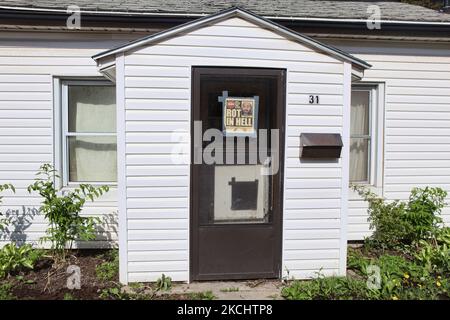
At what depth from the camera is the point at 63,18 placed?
5027 mm

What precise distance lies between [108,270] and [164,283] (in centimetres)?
85

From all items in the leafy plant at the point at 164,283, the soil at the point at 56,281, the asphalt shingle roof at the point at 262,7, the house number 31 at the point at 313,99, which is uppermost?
the asphalt shingle roof at the point at 262,7

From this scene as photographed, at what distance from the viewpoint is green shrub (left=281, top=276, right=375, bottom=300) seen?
3.93m

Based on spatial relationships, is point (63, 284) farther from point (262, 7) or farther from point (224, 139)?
point (262, 7)

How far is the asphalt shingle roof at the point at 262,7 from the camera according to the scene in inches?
204

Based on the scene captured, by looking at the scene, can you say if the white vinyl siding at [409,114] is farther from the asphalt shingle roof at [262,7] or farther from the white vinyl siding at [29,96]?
the white vinyl siding at [29,96]

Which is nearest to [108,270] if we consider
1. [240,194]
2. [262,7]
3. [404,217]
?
[240,194]

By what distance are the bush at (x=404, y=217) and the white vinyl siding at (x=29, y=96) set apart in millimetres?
4341

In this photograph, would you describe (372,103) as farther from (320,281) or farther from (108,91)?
(108,91)

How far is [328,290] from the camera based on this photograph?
3980mm

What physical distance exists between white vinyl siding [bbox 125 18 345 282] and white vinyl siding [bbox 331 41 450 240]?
1637mm

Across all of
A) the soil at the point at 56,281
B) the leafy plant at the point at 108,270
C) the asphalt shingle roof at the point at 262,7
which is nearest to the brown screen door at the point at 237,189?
the leafy plant at the point at 108,270

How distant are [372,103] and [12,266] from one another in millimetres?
5422

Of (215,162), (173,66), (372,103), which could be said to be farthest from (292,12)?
(215,162)
